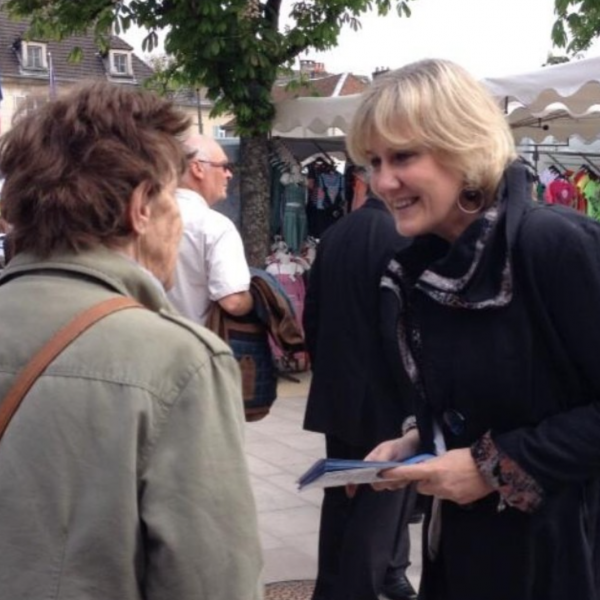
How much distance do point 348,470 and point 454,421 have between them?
0.23 meters

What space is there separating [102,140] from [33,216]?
0.16 m

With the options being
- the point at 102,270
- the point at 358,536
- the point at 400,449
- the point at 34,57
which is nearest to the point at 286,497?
the point at 358,536

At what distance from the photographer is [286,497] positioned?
6008mm

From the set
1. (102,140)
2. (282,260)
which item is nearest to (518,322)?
(102,140)

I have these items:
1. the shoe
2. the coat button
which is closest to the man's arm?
the shoe

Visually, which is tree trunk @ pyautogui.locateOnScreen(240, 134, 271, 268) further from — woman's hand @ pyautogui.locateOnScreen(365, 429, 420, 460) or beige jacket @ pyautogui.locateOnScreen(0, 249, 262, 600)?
beige jacket @ pyautogui.locateOnScreen(0, 249, 262, 600)

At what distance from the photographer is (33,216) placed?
1.68 meters

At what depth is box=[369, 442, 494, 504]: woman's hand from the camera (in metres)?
2.05

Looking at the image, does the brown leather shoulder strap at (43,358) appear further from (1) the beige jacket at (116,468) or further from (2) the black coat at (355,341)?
(2) the black coat at (355,341)

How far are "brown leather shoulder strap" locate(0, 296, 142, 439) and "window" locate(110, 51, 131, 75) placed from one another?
5022 cm

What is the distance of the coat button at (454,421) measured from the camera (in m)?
2.11

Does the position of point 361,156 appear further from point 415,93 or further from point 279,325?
point 279,325

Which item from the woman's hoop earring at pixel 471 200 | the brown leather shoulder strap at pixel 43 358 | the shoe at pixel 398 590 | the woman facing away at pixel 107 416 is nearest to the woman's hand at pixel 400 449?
the woman's hoop earring at pixel 471 200

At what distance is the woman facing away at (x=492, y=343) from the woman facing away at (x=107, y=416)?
601 mm
